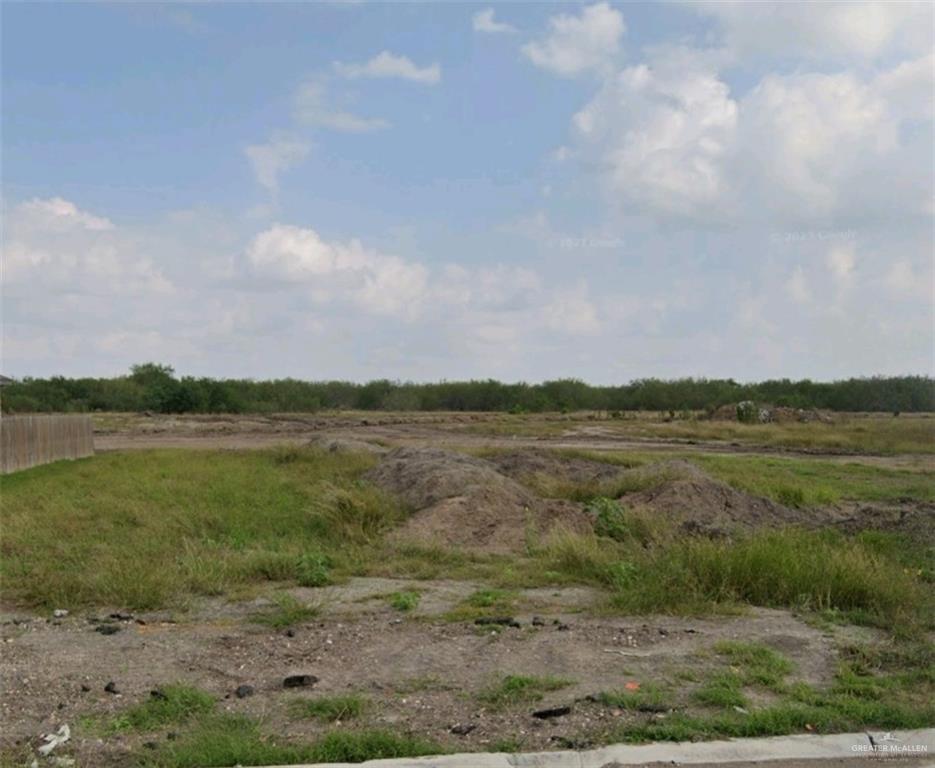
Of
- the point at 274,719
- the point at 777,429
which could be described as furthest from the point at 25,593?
the point at 777,429

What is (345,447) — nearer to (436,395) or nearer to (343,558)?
(343,558)

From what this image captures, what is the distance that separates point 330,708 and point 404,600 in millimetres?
3404

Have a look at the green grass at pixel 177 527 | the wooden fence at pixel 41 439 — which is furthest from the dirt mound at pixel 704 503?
the wooden fence at pixel 41 439

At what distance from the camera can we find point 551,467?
75.0 feet

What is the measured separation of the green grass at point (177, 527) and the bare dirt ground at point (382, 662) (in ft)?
2.30

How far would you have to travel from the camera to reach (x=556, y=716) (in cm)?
583

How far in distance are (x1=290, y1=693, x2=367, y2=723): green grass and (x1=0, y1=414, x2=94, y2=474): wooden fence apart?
21.4m

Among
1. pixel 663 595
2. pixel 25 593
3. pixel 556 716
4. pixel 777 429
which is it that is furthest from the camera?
pixel 777 429

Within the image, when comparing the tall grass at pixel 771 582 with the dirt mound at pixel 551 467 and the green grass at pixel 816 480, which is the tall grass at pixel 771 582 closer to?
the green grass at pixel 816 480

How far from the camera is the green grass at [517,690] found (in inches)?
242

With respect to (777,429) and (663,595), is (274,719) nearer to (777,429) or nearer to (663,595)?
(663,595)

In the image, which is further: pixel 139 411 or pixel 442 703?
pixel 139 411

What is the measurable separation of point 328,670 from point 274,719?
106 cm

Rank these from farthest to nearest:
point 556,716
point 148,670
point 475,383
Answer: point 475,383 → point 148,670 → point 556,716
